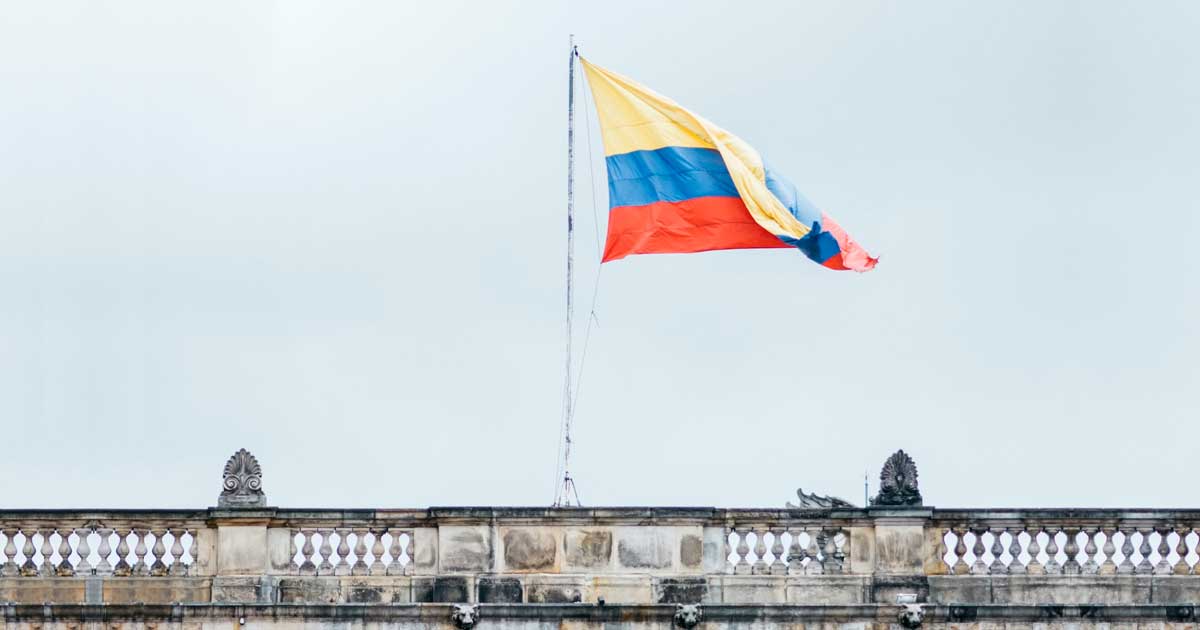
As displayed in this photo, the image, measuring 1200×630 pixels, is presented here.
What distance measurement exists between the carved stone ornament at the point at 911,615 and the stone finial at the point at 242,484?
24.2ft

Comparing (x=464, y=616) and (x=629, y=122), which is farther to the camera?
(x=629, y=122)

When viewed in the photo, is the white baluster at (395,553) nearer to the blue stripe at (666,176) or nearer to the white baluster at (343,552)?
the white baluster at (343,552)

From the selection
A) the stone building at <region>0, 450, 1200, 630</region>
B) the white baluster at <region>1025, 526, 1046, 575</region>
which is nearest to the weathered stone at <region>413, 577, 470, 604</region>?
the stone building at <region>0, 450, 1200, 630</region>

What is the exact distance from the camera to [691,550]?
35844mm

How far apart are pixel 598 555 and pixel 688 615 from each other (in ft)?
5.10

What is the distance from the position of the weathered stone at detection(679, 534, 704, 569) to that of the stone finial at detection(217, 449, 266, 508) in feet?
15.8

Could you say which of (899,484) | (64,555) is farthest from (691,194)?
(64,555)

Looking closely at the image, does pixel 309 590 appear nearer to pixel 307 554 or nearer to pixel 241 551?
pixel 307 554

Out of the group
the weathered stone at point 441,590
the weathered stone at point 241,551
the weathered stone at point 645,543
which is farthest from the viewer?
the weathered stone at point 645,543

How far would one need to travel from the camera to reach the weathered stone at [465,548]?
35.8 m

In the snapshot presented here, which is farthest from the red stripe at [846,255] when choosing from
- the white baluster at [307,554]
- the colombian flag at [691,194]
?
the white baluster at [307,554]

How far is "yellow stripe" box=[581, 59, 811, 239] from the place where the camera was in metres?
38.4

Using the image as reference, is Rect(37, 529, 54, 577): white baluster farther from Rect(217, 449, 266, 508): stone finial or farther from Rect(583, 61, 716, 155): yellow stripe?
Rect(583, 61, 716, 155): yellow stripe

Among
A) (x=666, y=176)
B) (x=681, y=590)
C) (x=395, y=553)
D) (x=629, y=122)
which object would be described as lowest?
(x=681, y=590)
